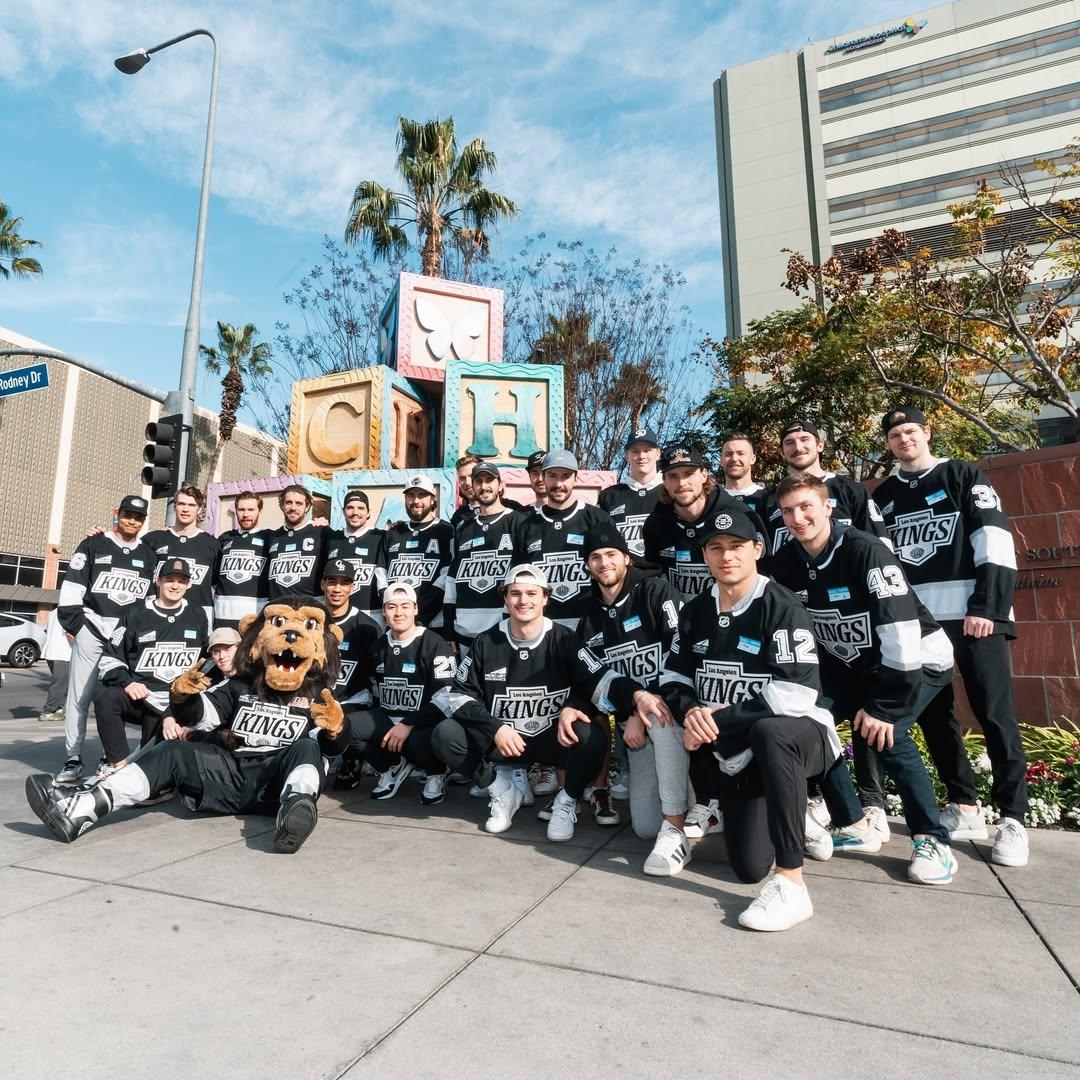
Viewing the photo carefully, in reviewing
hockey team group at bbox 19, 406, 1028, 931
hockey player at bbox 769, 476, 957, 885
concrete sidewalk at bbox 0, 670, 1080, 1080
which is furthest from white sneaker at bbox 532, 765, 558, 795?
hockey player at bbox 769, 476, 957, 885

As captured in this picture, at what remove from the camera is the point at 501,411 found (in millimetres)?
11648

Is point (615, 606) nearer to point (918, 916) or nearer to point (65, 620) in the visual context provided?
point (918, 916)

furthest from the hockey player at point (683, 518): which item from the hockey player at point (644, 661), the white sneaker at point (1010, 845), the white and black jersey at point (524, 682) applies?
the white sneaker at point (1010, 845)

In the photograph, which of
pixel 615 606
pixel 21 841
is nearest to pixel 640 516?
pixel 615 606

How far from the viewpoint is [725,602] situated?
11.9ft

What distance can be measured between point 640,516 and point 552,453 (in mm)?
797

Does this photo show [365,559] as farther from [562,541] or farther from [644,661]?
[644,661]

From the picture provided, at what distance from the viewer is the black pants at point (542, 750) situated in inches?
170

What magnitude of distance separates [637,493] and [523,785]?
7.35ft

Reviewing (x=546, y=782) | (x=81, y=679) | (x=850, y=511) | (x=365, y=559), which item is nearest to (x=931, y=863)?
(x=850, y=511)

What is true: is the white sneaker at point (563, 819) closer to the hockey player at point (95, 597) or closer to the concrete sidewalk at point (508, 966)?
the concrete sidewalk at point (508, 966)

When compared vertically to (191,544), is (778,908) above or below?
below

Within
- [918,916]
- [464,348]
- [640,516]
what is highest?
[464,348]

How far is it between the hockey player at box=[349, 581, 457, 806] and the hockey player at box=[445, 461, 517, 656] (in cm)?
57
